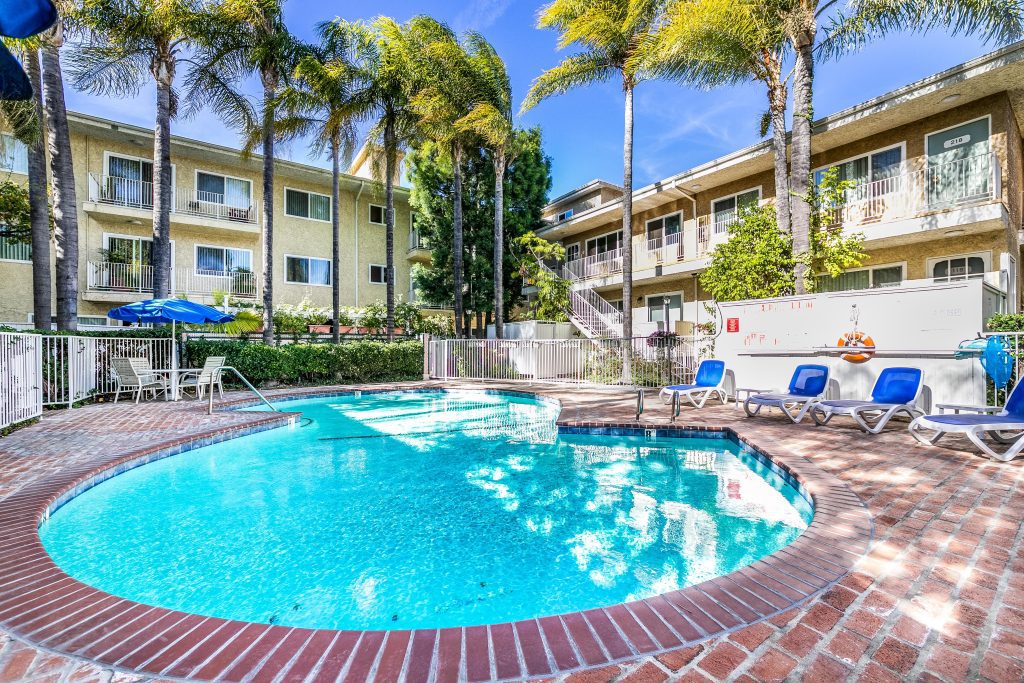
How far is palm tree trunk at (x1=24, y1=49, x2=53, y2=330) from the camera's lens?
1054 cm

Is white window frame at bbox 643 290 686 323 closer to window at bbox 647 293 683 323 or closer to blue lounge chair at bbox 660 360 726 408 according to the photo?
window at bbox 647 293 683 323

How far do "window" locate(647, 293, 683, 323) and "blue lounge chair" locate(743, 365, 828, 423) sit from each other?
971 centimetres

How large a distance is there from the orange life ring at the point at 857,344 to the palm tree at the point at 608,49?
259 inches

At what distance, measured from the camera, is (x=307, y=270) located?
858 inches

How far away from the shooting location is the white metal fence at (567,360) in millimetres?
14023

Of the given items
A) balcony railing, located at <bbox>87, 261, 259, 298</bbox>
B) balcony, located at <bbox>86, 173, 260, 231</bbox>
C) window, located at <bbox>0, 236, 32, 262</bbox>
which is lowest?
balcony railing, located at <bbox>87, 261, 259, 298</bbox>

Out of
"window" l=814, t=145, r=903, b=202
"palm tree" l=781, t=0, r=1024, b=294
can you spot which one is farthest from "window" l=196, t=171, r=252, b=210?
"window" l=814, t=145, r=903, b=202

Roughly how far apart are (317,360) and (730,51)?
48.2 ft

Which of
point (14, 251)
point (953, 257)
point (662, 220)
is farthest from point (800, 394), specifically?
Answer: point (14, 251)

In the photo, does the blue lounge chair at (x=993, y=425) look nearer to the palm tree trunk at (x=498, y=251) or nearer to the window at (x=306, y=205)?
the palm tree trunk at (x=498, y=251)

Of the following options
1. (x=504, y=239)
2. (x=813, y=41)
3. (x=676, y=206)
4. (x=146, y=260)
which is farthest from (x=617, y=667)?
(x=146, y=260)

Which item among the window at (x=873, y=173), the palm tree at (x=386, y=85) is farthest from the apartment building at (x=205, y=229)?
the window at (x=873, y=173)

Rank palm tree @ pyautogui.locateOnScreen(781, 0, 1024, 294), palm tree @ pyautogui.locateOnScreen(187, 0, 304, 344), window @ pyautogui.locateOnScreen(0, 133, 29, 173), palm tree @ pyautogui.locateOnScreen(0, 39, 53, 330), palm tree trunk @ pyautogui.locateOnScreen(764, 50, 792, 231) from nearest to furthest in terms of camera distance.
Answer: palm tree @ pyautogui.locateOnScreen(781, 0, 1024, 294) → palm tree @ pyautogui.locateOnScreen(0, 39, 53, 330) → palm tree trunk @ pyautogui.locateOnScreen(764, 50, 792, 231) → palm tree @ pyautogui.locateOnScreen(187, 0, 304, 344) → window @ pyautogui.locateOnScreen(0, 133, 29, 173)

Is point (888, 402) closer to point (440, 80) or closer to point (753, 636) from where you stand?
point (753, 636)
